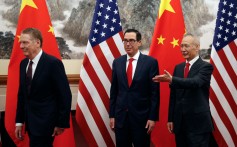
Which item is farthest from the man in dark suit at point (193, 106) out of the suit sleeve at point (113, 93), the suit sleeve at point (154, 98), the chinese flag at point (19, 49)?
the chinese flag at point (19, 49)

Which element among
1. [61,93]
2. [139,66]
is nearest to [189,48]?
Answer: [139,66]

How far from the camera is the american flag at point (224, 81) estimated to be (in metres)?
3.37

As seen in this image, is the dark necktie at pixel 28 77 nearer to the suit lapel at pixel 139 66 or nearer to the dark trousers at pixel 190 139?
the suit lapel at pixel 139 66

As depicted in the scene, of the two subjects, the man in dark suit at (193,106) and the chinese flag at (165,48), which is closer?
the man in dark suit at (193,106)

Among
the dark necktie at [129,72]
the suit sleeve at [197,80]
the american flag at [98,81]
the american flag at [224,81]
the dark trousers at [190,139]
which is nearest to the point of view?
the suit sleeve at [197,80]

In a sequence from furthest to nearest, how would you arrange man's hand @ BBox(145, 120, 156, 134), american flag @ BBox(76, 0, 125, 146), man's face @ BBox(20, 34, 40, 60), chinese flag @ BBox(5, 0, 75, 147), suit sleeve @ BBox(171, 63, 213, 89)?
american flag @ BBox(76, 0, 125, 146) < chinese flag @ BBox(5, 0, 75, 147) < man's hand @ BBox(145, 120, 156, 134) < suit sleeve @ BBox(171, 63, 213, 89) < man's face @ BBox(20, 34, 40, 60)

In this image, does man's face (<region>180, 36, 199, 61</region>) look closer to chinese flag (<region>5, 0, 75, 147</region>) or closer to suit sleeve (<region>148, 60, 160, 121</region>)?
suit sleeve (<region>148, 60, 160, 121</region>)

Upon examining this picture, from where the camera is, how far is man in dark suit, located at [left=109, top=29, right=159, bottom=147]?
9.06ft

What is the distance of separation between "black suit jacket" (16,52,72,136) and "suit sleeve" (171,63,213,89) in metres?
0.85

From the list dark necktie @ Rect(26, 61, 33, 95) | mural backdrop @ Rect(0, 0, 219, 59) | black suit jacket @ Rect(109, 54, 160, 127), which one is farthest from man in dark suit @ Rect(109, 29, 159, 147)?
mural backdrop @ Rect(0, 0, 219, 59)

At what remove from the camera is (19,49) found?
3.01 m

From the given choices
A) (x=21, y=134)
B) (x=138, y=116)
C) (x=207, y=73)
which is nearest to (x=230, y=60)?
(x=207, y=73)

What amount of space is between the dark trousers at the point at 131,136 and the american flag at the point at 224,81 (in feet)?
3.24

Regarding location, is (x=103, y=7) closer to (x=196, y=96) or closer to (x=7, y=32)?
(x=7, y=32)
